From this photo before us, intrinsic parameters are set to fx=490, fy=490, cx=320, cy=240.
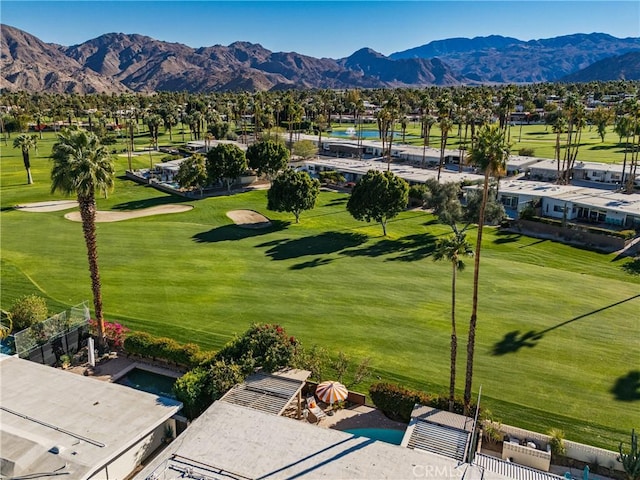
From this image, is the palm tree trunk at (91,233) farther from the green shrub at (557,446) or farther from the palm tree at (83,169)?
the green shrub at (557,446)

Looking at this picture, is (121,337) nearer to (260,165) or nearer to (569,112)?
(260,165)

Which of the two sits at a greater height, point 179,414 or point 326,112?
point 326,112

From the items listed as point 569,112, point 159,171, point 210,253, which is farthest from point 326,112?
point 210,253

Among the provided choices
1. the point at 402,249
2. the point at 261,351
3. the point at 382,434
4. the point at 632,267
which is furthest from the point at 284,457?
the point at 632,267

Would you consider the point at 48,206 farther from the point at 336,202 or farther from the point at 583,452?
the point at 583,452

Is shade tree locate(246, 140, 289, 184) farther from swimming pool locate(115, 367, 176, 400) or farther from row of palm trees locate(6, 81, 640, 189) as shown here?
swimming pool locate(115, 367, 176, 400)

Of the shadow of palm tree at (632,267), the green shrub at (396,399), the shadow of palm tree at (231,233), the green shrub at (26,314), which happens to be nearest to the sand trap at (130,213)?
the shadow of palm tree at (231,233)
